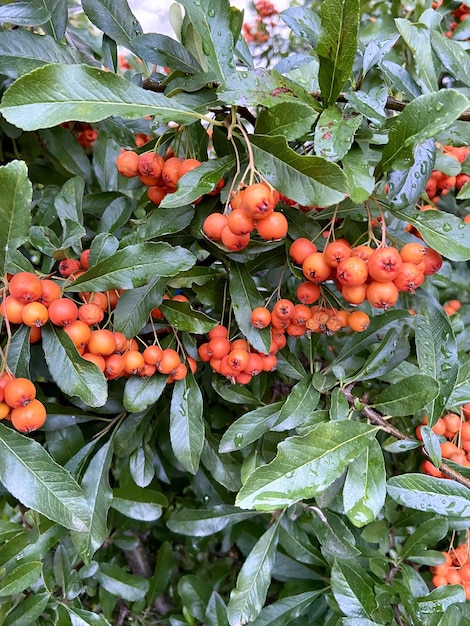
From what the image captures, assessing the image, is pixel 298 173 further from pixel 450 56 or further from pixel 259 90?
pixel 450 56

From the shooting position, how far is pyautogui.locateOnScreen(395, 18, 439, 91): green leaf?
0.90 meters

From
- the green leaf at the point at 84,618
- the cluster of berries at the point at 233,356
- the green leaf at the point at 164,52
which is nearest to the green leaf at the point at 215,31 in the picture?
the green leaf at the point at 164,52

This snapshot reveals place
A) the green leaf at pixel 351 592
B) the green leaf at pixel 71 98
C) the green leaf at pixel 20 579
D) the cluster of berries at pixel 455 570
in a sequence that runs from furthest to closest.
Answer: the cluster of berries at pixel 455 570 < the green leaf at pixel 351 592 < the green leaf at pixel 20 579 < the green leaf at pixel 71 98

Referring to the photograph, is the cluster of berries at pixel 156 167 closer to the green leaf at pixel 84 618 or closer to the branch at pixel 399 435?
the branch at pixel 399 435

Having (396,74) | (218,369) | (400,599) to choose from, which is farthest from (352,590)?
(396,74)

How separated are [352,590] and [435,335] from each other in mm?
533

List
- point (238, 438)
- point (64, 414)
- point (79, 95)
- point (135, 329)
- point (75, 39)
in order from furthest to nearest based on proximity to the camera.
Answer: point (75, 39)
point (64, 414)
point (238, 438)
point (135, 329)
point (79, 95)

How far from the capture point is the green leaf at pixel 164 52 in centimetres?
91

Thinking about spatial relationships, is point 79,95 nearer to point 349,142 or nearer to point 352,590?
point 349,142

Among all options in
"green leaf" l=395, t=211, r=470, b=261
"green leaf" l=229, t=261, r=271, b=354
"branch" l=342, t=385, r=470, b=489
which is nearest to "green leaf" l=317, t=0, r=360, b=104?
"green leaf" l=395, t=211, r=470, b=261

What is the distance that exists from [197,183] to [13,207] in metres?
0.27

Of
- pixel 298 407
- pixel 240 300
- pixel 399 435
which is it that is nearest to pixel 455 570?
pixel 399 435

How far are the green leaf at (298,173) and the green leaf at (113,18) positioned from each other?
43 centimetres

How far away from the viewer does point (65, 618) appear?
1.02 metres
